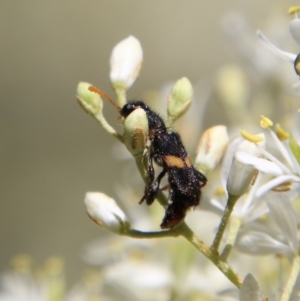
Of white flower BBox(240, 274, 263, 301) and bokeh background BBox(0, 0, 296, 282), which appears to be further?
bokeh background BBox(0, 0, 296, 282)

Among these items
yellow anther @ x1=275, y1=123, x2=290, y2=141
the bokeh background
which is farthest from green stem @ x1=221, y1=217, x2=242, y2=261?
the bokeh background

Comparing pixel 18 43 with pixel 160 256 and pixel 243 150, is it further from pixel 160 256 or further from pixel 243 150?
pixel 243 150

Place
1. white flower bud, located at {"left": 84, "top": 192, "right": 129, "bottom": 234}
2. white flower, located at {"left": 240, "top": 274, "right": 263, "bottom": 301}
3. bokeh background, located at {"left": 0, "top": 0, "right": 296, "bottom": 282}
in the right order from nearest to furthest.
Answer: white flower, located at {"left": 240, "top": 274, "right": 263, "bottom": 301} < white flower bud, located at {"left": 84, "top": 192, "right": 129, "bottom": 234} < bokeh background, located at {"left": 0, "top": 0, "right": 296, "bottom": 282}

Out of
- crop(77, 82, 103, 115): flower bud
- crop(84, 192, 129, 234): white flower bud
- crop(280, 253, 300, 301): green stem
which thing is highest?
crop(77, 82, 103, 115): flower bud

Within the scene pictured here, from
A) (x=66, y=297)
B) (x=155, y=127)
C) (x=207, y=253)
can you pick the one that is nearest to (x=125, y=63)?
(x=155, y=127)

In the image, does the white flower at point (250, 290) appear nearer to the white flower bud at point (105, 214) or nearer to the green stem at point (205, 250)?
the green stem at point (205, 250)

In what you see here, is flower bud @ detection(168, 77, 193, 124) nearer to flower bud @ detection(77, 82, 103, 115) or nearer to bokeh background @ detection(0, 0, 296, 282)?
flower bud @ detection(77, 82, 103, 115)

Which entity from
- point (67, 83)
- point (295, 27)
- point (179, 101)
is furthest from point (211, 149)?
point (67, 83)

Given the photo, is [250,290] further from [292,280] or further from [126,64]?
[126,64]
